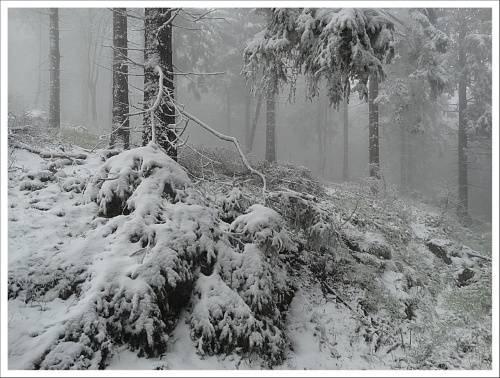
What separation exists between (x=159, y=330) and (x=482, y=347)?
5092 mm

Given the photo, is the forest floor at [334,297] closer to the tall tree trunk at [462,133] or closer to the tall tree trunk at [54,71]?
the tall tree trunk at [462,133]

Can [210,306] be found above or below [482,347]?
Answer: above

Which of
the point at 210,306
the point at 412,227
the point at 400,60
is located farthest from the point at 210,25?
the point at 210,306

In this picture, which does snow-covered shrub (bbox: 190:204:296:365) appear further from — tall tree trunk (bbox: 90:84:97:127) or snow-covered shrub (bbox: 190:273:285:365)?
tall tree trunk (bbox: 90:84:97:127)

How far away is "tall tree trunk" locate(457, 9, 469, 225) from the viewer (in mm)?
12958

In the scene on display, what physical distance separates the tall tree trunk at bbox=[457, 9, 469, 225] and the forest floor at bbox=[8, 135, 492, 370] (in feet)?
18.7

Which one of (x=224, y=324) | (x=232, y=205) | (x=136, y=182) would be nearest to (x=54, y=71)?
(x=136, y=182)

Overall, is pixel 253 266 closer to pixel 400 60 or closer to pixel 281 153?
pixel 400 60

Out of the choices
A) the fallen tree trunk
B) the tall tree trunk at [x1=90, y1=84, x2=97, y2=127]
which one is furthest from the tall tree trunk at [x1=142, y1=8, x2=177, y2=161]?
the tall tree trunk at [x1=90, y1=84, x2=97, y2=127]

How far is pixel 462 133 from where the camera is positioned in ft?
46.2

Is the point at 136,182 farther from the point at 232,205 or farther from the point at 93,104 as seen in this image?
the point at 93,104

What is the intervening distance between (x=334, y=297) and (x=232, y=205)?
2.61 meters

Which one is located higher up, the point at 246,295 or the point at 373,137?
the point at 373,137

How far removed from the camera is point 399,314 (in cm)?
584
